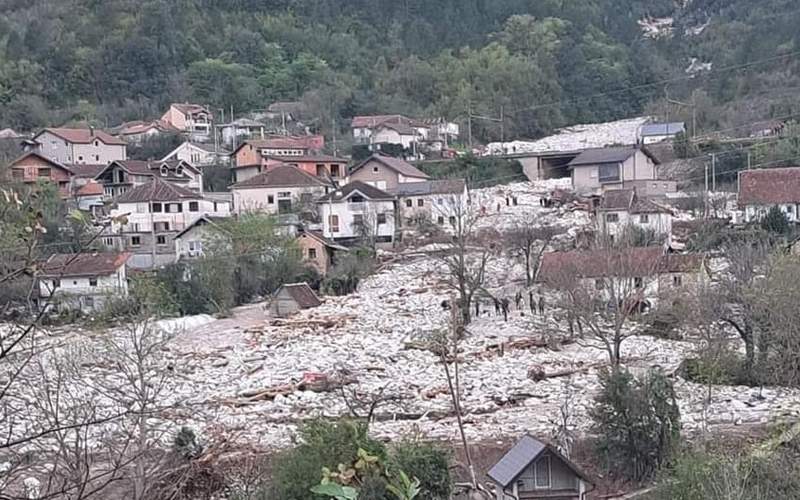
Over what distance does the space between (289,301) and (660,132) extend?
80.0 ft

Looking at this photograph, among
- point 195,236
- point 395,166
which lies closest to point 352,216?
point 195,236

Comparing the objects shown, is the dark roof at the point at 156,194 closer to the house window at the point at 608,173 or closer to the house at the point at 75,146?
the house at the point at 75,146

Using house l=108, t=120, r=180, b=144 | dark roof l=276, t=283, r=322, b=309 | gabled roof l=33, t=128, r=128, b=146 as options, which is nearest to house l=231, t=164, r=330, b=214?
dark roof l=276, t=283, r=322, b=309

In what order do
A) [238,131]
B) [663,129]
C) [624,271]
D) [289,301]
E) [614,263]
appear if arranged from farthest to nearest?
[238,131]
[663,129]
[289,301]
[614,263]
[624,271]

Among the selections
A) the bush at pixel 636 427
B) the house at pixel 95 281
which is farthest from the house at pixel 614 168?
the bush at pixel 636 427

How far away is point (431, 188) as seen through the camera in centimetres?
2639

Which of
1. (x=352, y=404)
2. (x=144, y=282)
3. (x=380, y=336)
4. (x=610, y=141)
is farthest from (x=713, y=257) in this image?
(x=610, y=141)

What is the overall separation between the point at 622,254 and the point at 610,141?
27.1 m

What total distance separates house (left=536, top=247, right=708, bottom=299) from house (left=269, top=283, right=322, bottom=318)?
14.5ft

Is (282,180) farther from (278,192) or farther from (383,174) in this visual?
(383,174)

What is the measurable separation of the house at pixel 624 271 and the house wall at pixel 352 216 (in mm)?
7520

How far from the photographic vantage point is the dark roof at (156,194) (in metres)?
23.7

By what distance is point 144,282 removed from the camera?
17125mm

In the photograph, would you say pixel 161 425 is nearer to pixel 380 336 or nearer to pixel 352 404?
pixel 352 404
